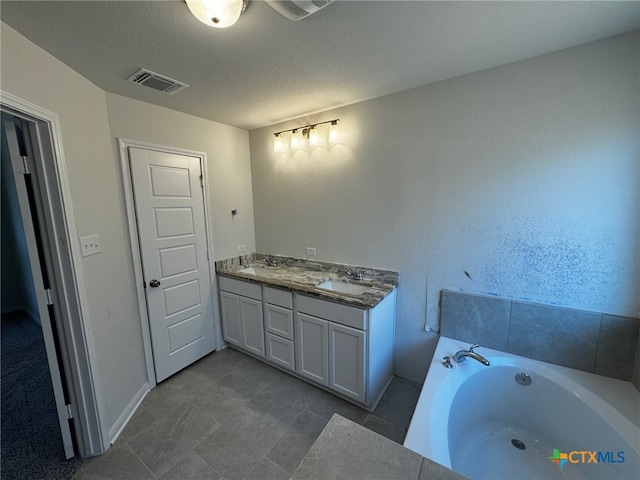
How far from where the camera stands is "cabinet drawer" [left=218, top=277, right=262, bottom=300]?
2436mm

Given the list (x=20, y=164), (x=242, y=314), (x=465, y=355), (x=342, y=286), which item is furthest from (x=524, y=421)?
(x=20, y=164)

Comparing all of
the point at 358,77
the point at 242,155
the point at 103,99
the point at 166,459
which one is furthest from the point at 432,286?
the point at 103,99

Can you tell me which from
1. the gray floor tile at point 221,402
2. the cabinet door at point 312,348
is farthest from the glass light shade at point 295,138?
the gray floor tile at point 221,402

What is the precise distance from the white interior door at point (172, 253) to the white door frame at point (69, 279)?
587 millimetres

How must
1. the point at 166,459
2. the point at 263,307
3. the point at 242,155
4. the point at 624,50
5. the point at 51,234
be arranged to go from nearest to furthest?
1. the point at 624,50
2. the point at 51,234
3. the point at 166,459
4. the point at 263,307
5. the point at 242,155

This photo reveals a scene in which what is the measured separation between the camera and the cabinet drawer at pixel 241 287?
2.44m

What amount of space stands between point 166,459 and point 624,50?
11.8 ft

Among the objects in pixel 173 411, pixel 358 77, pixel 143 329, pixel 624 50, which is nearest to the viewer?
pixel 624 50

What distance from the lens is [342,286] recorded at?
7.91 feet

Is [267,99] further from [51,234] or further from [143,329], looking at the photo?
[143,329]

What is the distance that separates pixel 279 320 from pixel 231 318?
2.34 ft

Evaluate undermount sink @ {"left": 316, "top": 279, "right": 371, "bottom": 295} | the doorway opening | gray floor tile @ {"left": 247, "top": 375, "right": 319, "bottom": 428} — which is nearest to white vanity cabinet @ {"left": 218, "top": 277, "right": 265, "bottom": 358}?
gray floor tile @ {"left": 247, "top": 375, "right": 319, "bottom": 428}

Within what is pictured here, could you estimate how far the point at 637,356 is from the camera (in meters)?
1.45

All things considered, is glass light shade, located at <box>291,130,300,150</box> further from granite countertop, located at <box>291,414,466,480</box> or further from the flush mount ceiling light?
granite countertop, located at <box>291,414,466,480</box>
